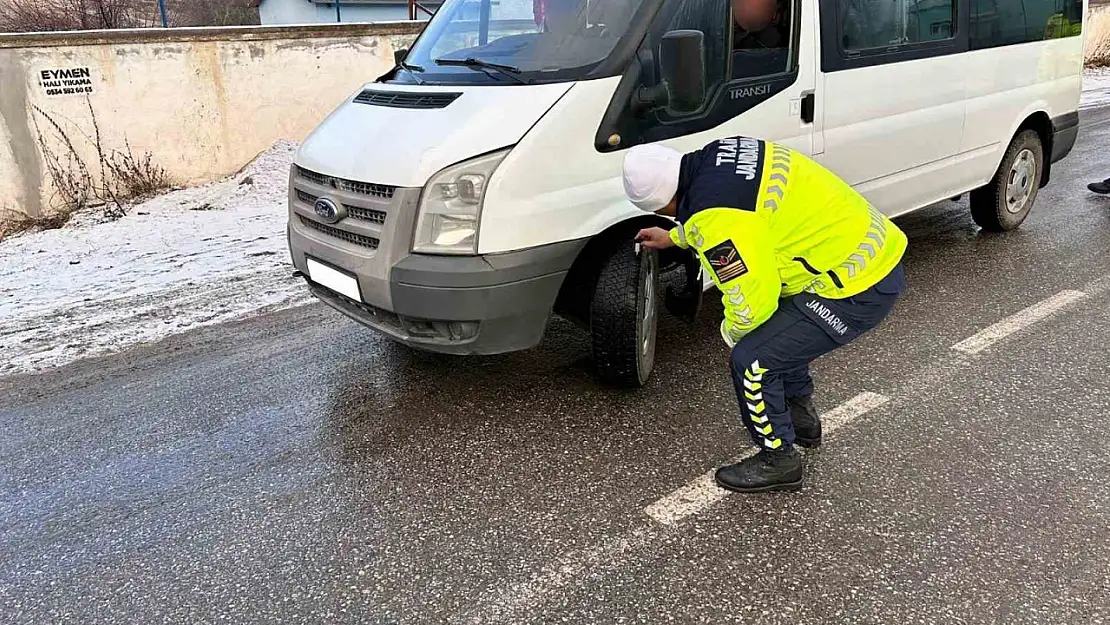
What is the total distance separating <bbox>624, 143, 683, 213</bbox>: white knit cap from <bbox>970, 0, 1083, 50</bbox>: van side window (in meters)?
3.70

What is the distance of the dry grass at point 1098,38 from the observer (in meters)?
18.0

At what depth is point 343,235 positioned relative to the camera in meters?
3.75

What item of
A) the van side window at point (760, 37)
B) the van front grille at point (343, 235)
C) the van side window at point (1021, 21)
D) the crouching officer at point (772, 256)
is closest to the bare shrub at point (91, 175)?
the van front grille at point (343, 235)

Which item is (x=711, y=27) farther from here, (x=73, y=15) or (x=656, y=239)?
(x=73, y=15)

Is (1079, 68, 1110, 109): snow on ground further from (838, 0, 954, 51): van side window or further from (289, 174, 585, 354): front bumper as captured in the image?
(289, 174, 585, 354): front bumper

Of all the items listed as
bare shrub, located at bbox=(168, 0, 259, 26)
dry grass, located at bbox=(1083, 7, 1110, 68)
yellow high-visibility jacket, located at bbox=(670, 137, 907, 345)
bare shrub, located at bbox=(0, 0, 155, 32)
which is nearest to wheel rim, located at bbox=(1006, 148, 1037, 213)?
yellow high-visibility jacket, located at bbox=(670, 137, 907, 345)

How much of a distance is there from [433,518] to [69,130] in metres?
6.72

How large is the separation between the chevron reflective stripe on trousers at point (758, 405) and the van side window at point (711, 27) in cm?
158

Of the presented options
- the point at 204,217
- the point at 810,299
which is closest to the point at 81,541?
the point at 810,299

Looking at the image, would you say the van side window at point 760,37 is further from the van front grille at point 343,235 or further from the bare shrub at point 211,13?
the bare shrub at point 211,13

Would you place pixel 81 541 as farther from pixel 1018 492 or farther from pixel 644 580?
pixel 1018 492

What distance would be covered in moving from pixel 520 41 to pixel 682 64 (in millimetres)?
896

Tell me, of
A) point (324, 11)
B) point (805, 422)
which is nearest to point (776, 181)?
point (805, 422)

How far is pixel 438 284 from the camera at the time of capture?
3.42 metres
